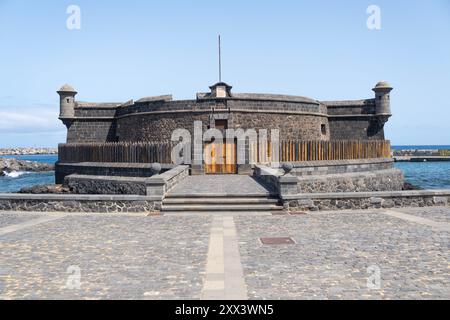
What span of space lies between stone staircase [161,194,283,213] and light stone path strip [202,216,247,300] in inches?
112

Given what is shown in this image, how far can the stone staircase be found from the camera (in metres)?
11.7

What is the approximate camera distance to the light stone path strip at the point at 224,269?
4.80m

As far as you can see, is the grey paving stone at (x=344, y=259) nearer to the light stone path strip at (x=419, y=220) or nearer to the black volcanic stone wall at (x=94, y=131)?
the light stone path strip at (x=419, y=220)

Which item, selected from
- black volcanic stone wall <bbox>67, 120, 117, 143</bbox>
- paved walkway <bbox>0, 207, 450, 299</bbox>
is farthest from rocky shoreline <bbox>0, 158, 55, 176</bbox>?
paved walkway <bbox>0, 207, 450, 299</bbox>

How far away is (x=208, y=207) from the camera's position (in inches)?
466

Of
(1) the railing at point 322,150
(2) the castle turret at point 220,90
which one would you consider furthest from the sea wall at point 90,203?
(2) the castle turret at point 220,90

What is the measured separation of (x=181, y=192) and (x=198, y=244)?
581 centimetres

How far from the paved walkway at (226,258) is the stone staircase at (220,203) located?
1210 mm

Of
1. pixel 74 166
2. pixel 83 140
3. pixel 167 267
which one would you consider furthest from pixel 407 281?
pixel 83 140

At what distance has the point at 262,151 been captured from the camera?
21.2 m

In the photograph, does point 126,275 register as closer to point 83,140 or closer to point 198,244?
point 198,244

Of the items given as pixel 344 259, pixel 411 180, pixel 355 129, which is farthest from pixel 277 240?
pixel 411 180

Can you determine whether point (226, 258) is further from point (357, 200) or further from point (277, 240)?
point (357, 200)

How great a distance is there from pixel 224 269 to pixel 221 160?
1597 cm
